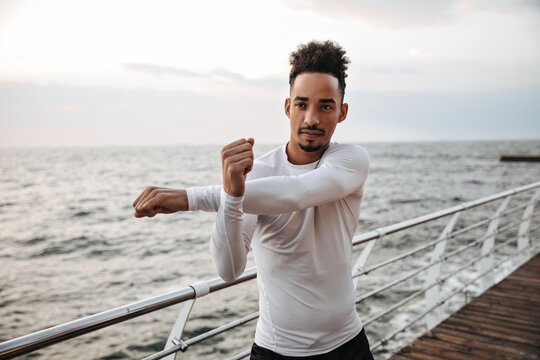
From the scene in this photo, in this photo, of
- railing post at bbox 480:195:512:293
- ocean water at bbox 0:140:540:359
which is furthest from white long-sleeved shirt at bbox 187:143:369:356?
ocean water at bbox 0:140:540:359

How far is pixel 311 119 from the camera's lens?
121 cm

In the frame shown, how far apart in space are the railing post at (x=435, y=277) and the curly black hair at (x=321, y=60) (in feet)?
7.90

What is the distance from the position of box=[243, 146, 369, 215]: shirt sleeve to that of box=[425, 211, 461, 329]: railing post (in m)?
2.43

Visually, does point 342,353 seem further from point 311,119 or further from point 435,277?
point 435,277

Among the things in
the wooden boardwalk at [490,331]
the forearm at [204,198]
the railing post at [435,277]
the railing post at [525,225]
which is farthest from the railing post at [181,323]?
the railing post at [525,225]

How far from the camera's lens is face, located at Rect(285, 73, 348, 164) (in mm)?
1229

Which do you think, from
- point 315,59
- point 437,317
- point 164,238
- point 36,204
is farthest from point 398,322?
point 36,204

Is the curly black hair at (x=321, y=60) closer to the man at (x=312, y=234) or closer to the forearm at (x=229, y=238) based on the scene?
the man at (x=312, y=234)

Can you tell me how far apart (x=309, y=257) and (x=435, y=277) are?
2589 millimetres

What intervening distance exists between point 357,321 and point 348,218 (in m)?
0.36

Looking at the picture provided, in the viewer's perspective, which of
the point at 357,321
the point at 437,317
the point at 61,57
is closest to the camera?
the point at 357,321

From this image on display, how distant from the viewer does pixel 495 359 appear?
2.90 meters

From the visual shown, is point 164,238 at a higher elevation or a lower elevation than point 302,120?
lower

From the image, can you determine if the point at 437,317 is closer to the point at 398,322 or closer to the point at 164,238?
the point at 398,322
